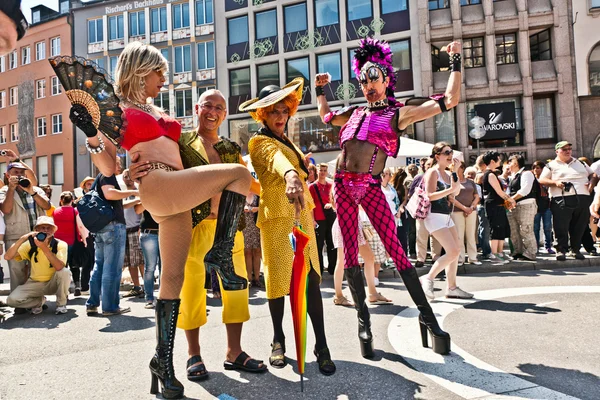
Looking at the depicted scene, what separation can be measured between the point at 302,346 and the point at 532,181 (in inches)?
304

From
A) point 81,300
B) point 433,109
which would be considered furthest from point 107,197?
point 433,109

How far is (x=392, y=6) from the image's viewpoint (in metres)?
24.6

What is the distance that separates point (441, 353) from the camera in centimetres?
311

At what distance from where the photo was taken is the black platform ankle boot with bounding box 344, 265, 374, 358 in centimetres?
316

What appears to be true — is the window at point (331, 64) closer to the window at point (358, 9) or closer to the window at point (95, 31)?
the window at point (358, 9)

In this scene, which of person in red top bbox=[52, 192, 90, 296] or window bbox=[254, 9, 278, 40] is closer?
person in red top bbox=[52, 192, 90, 296]

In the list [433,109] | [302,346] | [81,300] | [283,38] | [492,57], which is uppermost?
[283,38]

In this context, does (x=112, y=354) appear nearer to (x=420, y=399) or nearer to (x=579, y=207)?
(x=420, y=399)

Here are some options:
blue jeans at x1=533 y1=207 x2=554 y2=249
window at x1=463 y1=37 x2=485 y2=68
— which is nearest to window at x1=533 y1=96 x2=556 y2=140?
window at x1=463 y1=37 x2=485 y2=68

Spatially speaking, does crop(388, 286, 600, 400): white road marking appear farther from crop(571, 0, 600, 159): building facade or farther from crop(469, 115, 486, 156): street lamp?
crop(571, 0, 600, 159): building facade

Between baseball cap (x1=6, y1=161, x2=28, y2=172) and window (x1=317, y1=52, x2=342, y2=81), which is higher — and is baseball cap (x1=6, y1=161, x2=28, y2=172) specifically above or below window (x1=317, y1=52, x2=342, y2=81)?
below

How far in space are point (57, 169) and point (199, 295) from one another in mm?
33523

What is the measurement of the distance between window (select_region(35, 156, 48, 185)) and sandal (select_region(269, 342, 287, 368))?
112 ft

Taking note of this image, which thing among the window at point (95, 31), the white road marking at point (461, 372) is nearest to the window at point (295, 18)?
the window at point (95, 31)
